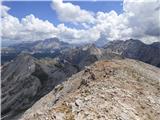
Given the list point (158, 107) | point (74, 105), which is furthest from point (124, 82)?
point (74, 105)

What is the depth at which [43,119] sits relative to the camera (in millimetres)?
27797

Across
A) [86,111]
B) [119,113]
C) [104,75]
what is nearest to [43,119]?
[86,111]

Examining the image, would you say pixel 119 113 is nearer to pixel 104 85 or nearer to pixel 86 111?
pixel 86 111

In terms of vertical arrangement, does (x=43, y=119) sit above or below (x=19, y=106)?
above

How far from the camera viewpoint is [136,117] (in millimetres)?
28484

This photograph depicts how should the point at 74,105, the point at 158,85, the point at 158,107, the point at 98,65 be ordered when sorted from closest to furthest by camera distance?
the point at 74,105, the point at 158,107, the point at 158,85, the point at 98,65

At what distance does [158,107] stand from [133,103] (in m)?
3.03

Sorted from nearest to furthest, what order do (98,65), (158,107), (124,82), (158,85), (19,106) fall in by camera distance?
1. (158,107)
2. (124,82)
3. (158,85)
4. (98,65)
5. (19,106)

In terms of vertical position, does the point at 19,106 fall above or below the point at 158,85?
below

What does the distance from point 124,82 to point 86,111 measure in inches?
295

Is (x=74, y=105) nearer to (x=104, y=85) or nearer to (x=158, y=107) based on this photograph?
(x=104, y=85)

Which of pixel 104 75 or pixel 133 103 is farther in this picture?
pixel 104 75

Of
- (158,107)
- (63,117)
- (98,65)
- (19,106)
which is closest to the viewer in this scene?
(63,117)

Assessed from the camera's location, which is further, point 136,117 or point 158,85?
point 158,85
